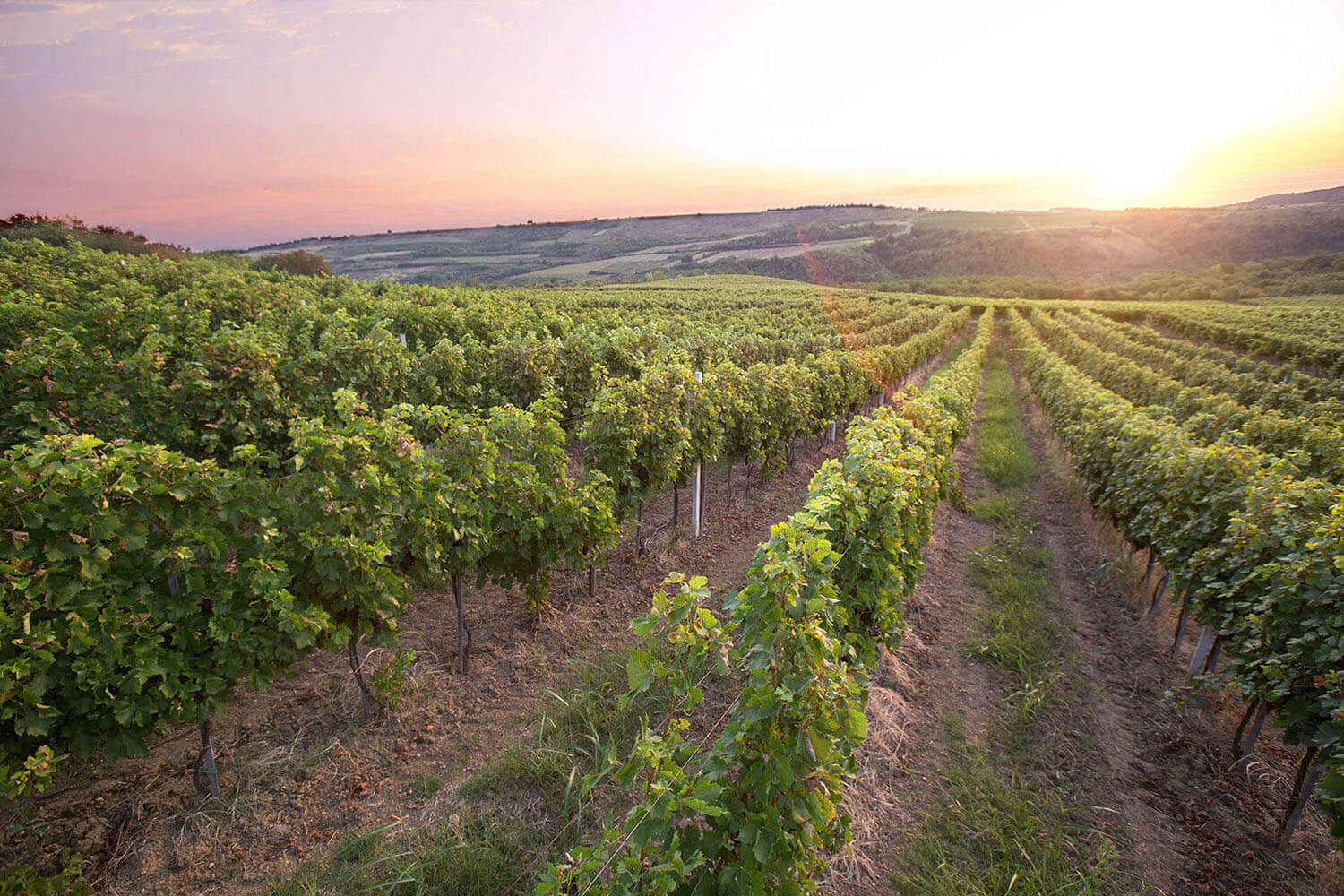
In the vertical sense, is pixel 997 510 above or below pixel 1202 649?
below

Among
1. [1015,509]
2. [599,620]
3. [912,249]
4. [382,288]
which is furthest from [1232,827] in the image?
[912,249]

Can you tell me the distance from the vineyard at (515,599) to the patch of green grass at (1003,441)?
248 centimetres

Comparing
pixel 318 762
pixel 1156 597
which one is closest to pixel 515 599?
pixel 318 762

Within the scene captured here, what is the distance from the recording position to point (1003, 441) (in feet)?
51.2

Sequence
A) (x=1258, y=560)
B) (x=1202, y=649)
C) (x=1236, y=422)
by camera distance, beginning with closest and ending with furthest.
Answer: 1. (x=1258, y=560)
2. (x=1202, y=649)
3. (x=1236, y=422)

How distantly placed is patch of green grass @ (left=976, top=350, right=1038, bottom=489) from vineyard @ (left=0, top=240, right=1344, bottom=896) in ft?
8.13

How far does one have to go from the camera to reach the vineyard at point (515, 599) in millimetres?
3146

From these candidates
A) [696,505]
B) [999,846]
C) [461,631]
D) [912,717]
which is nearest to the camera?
[999,846]

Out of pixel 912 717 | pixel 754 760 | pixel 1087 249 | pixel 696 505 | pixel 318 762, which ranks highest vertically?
pixel 1087 249

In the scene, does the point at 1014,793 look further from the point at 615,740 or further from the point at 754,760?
the point at 615,740

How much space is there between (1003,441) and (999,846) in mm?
13617

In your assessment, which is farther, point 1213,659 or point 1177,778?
point 1213,659

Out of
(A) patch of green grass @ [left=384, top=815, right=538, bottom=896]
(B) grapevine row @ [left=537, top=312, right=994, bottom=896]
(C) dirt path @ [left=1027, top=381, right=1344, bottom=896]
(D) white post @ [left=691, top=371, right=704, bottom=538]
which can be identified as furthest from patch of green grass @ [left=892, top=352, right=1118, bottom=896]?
(D) white post @ [left=691, top=371, right=704, bottom=538]

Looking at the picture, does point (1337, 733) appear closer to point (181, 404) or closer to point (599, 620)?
point (599, 620)
